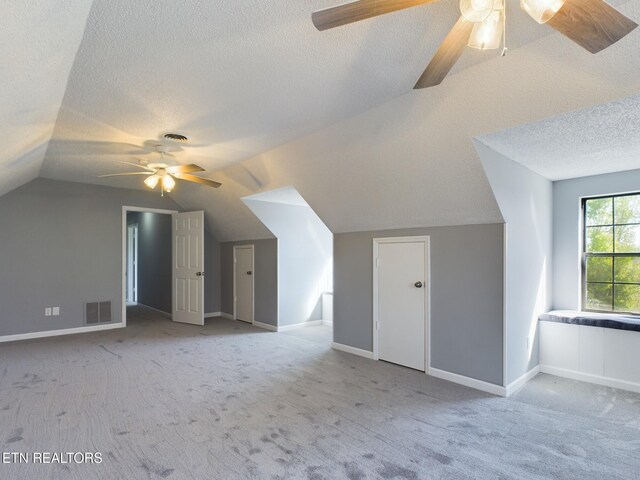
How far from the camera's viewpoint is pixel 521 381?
131 inches

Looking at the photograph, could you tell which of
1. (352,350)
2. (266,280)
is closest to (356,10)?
(352,350)

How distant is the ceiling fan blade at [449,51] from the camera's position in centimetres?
134

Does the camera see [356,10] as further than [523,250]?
No

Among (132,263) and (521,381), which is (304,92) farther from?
(132,263)

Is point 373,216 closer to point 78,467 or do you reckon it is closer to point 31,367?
point 78,467

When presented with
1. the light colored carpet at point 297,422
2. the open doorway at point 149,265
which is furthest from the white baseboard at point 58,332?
the light colored carpet at point 297,422

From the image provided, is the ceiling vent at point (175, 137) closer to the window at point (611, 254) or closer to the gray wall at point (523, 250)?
the gray wall at point (523, 250)

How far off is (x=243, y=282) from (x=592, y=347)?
5011 mm

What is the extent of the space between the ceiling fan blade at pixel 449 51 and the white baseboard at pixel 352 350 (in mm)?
3304

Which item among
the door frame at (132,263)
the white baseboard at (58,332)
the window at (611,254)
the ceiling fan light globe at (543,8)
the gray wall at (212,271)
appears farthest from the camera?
the door frame at (132,263)

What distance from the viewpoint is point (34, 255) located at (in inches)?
203

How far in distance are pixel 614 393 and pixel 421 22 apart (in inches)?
141

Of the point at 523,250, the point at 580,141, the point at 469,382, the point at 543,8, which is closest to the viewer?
the point at 543,8

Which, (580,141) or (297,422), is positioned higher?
(580,141)
